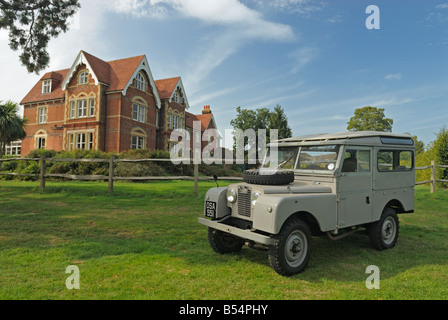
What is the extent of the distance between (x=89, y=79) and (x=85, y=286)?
89.5 feet

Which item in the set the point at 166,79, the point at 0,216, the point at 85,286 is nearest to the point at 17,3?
the point at 0,216

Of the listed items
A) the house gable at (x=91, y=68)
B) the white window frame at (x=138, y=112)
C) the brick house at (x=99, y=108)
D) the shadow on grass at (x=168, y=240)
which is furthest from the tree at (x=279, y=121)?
the shadow on grass at (x=168, y=240)

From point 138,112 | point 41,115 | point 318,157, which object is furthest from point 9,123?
point 318,157

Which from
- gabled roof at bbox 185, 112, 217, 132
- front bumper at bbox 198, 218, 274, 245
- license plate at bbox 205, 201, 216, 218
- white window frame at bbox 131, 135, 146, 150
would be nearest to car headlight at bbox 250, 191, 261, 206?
front bumper at bbox 198, 218, 274, 245

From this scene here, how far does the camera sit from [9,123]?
2230 centimetres

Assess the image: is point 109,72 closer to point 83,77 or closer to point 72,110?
point 83,77

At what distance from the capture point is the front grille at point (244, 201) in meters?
A: 4.54

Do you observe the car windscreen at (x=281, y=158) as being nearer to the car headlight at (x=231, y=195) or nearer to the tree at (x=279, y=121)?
the car headlight at (x=231, y=195)

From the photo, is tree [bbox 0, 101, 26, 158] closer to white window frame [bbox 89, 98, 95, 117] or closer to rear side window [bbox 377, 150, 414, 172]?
white window frame [bbox 89, 98, 95, 117]

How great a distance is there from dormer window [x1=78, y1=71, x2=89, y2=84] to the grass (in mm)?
21953

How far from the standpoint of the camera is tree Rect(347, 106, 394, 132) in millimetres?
47688

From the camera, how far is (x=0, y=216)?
25.9 ft

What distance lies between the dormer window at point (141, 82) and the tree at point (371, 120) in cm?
3562

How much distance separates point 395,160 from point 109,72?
28373 millimetres
